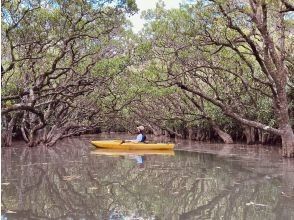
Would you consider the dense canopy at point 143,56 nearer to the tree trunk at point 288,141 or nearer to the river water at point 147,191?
the tree trunk at point 288,141

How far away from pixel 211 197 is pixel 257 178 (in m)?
2.87

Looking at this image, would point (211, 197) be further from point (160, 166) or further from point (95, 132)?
point (95, 132)

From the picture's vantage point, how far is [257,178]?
1038 centimetres

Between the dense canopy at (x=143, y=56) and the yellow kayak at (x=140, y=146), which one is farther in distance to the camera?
the yellow kayak at (x=140, y=146)

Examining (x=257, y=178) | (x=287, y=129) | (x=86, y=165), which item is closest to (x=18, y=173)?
(x=86, y=165)

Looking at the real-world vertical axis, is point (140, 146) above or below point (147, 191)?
above

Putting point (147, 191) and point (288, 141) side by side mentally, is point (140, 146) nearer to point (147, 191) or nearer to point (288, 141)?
point (288, 141)

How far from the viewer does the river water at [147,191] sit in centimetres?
661

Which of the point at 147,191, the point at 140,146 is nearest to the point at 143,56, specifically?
the point at 140,146

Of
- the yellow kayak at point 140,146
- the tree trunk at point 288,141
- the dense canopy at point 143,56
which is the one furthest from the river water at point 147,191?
the yellow kayak at point 140,146

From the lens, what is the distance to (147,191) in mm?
8508

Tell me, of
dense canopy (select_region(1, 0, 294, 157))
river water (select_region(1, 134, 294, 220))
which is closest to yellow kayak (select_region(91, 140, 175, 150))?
dense canopy (select_region(1, 0, 294, 157))

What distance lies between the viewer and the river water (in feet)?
21.7

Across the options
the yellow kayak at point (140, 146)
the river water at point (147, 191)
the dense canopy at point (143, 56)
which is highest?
the dense canopy at point (143, 56)
